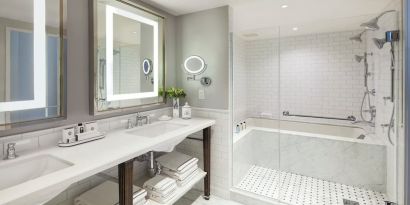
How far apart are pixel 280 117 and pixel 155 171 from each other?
1.87 meters

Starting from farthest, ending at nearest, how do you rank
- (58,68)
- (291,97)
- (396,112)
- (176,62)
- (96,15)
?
(291,97) < (176,62) < (396,112) < (96,15) < (58,68)

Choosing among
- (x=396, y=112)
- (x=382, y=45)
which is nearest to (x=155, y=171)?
(x=396, y=112)

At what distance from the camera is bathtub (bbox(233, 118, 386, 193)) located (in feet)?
7.89

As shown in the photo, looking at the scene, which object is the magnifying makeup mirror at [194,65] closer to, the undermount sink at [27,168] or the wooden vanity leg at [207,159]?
the wooden vanity leg at [207,159]

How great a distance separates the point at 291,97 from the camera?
3047mm

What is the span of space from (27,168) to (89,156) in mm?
383

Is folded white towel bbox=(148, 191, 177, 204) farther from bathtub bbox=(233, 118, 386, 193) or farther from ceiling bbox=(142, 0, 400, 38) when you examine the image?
ceiling bbox=(142, 0, 400, 38)

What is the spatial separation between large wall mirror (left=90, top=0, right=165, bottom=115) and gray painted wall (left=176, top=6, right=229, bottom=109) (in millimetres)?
Answer: 318

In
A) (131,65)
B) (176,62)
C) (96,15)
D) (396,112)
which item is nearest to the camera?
(96,15)

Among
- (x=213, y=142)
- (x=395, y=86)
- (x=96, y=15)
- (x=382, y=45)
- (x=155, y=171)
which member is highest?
(x=96, y=15)

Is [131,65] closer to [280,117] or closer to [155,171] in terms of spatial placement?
[155,171]

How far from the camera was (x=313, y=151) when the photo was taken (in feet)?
9.14

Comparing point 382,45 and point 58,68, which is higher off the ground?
point 382,45

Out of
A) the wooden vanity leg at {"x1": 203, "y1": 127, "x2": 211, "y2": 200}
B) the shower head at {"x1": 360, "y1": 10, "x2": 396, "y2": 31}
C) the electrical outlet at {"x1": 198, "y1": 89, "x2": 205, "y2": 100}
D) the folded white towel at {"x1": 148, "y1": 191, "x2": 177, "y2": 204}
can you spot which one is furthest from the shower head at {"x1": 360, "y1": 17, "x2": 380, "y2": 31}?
the folded white towel at {"x1": 148, "y1": 191, "x2": 177, "y2": 204}
